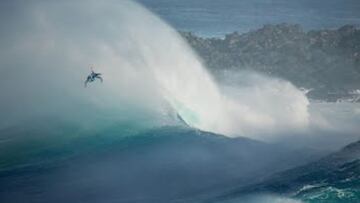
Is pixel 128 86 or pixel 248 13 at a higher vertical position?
pixel 248 13

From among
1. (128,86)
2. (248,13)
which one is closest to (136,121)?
(128,86)

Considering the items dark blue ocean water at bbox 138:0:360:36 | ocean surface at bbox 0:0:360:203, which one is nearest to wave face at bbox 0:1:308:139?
ocean surface at bbox 0:0:360:203

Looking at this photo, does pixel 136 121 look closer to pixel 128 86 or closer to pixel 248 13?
pixel 128 86

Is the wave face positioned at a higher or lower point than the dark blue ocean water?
lower

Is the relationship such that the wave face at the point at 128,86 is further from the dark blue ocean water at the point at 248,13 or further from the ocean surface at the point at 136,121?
the dark blue ocean water at the point at 248,13

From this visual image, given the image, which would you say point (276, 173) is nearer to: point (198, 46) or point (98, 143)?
point (98, 143)

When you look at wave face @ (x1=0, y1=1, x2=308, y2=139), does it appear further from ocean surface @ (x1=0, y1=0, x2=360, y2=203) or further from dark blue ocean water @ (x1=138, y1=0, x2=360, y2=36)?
dark blue ocean water @ (x1=138, y1=0, x2=360, y2=36)

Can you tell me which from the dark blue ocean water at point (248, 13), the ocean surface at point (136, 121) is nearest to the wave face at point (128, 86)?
the ocean surface at point (136, 121)

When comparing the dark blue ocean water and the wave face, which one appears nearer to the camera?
the wave face
